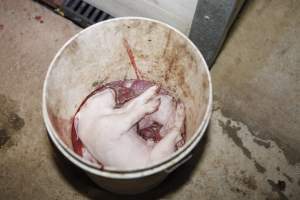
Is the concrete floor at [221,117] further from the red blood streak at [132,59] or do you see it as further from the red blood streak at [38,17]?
the red blood streak at [132,59]

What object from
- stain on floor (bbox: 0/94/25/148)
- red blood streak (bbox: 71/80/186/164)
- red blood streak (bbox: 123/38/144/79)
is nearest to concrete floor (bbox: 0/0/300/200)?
stain on floor (bbox: 0/94/25/148)

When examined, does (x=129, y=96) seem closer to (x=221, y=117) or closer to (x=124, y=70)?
(x=124, y=70)

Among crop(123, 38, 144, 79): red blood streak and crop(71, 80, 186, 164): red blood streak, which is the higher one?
crop(123, 38, 144, 79): red blood streak

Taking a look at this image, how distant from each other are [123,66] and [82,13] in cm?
47

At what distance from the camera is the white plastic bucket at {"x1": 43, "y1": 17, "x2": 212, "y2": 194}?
115cm

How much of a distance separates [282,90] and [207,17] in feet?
2.04

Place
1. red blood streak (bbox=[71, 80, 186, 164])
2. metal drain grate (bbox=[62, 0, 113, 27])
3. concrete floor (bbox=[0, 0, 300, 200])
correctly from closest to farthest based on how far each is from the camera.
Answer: red blood streak (bbox=[71, 80, 186, 164])
concrete floor (bbox=[0, 0, 300, 200])
metal drain grate (bbox=[62, 0, 113, 27])

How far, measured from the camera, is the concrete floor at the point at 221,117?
1442 mm

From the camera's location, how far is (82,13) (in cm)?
176

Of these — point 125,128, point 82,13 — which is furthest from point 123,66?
point 82,13

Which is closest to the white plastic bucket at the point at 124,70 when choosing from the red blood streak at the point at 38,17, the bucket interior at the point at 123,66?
the bucket interior at the point at 123,66

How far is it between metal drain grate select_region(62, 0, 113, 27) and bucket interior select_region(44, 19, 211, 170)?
0.41 meters

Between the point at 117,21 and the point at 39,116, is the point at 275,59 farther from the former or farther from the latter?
the point at 39,116

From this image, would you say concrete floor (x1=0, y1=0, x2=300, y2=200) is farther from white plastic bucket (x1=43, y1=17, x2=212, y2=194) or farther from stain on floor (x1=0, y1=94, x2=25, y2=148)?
white plastic bucket (x1=43, y1=17, x2=212, y2=194)
